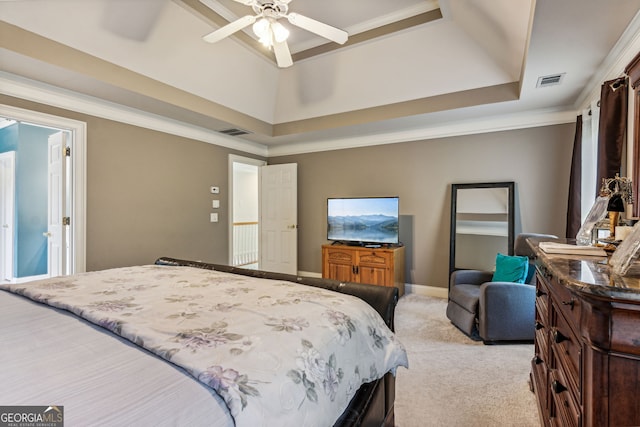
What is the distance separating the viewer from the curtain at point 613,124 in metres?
2.11

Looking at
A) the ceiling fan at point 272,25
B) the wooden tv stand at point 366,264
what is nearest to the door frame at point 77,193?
the ceiling fan at point 272,25

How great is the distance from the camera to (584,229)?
5.84 feet

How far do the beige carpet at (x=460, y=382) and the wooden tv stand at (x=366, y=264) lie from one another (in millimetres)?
949

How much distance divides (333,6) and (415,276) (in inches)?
140

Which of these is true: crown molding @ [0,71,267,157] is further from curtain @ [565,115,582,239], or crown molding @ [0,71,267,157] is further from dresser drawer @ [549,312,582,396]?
curtain @ [565,115,582,239]

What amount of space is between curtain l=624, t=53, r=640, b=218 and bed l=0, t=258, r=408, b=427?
170cm

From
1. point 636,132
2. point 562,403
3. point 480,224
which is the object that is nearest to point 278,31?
point 636,132

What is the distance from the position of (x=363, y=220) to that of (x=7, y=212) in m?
5.46

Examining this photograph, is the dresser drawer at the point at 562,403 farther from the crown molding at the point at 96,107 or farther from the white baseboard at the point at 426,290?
the crown molding at the point at 96,107

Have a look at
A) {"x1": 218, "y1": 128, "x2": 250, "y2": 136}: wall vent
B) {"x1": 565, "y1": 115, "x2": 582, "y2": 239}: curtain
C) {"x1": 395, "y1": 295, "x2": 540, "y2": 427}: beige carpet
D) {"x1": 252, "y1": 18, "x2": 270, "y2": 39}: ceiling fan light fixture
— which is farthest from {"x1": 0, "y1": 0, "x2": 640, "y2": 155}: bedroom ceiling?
{"x1": 395, "y1": 295, "x2": 540, "y2": 427}: beige carpet

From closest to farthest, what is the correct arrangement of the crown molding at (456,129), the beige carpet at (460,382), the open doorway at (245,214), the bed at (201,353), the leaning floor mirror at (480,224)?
the bed at (201,353) < the beige carpet at (460,382) < the crown molding at (456,129) < the leaning floor mirror at (480,224) < the open doorway at (245,214)

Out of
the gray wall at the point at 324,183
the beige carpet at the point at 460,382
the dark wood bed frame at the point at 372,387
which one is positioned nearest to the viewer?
the dark wood bed frame at the point at 372,387

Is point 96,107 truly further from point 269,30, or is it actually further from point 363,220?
point 363,220

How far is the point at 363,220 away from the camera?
14.4 feet
